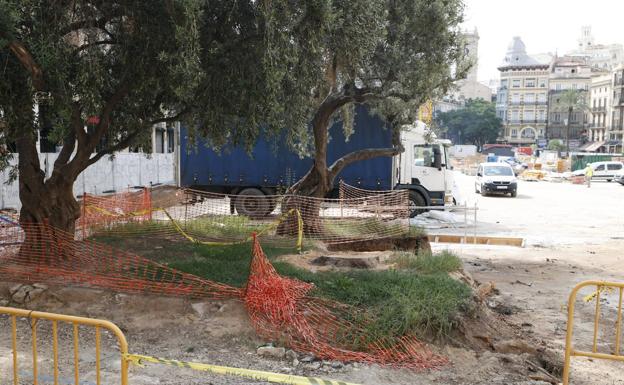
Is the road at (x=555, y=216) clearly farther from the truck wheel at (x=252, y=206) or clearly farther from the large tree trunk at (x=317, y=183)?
the truck wheel at (x=252, y=206)

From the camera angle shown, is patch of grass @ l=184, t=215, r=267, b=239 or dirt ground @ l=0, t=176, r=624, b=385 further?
patch of grass @ l=184, t=215, r=267, b=239

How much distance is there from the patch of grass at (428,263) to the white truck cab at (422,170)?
29.3 ft

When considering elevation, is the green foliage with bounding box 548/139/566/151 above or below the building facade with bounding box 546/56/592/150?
below

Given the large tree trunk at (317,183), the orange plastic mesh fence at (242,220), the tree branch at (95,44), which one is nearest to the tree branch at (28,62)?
the tree branch at (95,44)

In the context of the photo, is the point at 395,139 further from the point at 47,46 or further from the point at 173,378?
the point at 173,378

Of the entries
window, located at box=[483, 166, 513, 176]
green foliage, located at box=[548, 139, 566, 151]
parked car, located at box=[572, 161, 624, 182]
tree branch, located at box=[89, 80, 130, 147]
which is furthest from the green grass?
green foliage, located at box=[548, 139, 566, 151]

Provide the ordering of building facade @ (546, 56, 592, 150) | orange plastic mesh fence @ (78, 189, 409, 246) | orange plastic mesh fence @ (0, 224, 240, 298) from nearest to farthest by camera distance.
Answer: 1. orange plastic mesh fence @ (0, 224, 240, 298)
2. orange plastic mesh fence @ (78, 189, 409, 246)
3. building facade @ (546, 56, 592, 150)

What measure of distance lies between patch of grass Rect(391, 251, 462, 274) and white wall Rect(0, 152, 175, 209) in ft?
35.8

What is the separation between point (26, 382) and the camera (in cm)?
517

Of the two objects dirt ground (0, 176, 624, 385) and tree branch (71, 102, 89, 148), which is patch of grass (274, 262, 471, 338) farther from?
tree branch (71, 102, 89, 148)

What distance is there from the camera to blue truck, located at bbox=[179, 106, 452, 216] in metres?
18.2

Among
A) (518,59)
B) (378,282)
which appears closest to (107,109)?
(378,282)

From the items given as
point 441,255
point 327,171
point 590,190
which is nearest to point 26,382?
point 441,255

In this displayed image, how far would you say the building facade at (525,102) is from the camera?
9669cm
